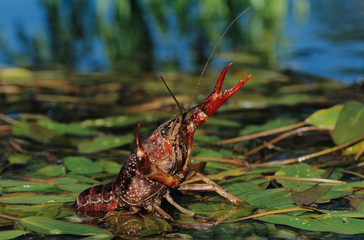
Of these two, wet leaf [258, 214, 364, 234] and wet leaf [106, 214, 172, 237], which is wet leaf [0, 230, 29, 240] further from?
wet leaf [258, 214, 364, 234]

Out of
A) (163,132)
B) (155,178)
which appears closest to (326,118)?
(163,132)

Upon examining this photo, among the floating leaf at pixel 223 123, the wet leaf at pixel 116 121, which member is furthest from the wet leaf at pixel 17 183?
the floating leaf at pixel 223 123

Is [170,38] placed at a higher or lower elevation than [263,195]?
higher

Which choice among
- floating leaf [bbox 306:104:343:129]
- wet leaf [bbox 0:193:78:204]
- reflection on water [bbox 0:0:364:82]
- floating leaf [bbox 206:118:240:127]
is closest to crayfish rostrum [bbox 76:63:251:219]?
wet leaf [bbox 0:193:78:204]

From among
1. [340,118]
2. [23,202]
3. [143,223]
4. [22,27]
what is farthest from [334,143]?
[22,27]

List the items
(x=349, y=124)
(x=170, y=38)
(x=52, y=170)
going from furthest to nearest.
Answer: (x=170, y=38) → (x=349, y=124) → (x=52, y=170)

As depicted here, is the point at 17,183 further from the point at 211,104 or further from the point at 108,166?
the point at 211,104

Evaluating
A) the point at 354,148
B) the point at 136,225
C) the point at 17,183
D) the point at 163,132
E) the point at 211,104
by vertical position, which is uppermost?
the point at 211,104
